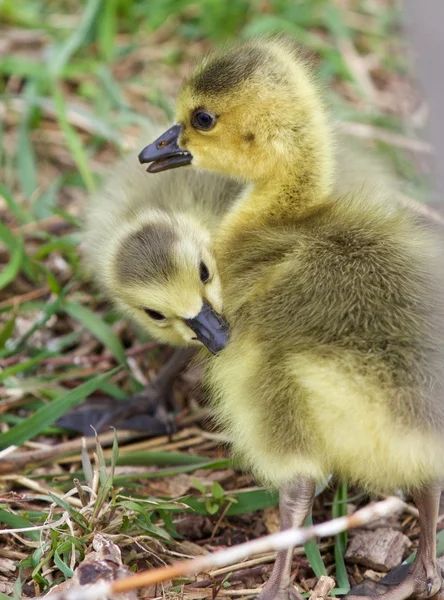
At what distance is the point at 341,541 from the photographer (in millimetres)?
1730

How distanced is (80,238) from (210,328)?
2.63 feet

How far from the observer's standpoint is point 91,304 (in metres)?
2.33

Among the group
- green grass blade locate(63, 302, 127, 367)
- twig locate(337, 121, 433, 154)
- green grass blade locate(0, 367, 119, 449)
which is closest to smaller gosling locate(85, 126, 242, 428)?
green grass blade locate(63, 302, 127, 367)

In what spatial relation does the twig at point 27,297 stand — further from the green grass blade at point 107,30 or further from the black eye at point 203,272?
the green grass blade at point 107,30

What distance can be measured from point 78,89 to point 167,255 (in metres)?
1.49

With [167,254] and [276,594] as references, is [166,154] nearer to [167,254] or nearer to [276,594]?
[167,254]

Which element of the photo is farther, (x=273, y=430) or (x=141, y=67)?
(x=141, y=67)

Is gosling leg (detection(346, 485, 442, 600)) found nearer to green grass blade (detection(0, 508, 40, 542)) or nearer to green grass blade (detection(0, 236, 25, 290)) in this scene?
green grass blade (detection(0, 508, 40, 542))

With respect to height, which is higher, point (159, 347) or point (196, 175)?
point (196, 175)

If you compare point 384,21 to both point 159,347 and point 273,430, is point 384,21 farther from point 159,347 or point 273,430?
point 273,430

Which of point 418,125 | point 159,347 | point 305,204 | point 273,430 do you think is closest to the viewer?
point 273,430

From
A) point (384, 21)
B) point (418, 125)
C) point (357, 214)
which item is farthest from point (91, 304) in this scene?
point (384, 21)

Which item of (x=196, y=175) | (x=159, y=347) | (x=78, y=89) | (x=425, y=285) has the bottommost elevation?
(x=159, y=347)

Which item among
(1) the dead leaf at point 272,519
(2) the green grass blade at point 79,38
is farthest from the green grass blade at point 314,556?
(2) the green grass blade at point 79,38
